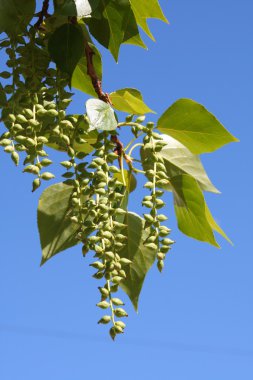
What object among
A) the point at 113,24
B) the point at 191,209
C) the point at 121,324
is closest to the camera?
the point at 121,324

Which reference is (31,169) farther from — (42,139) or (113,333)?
(113,333)

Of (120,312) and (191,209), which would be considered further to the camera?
(191,209)

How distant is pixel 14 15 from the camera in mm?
886

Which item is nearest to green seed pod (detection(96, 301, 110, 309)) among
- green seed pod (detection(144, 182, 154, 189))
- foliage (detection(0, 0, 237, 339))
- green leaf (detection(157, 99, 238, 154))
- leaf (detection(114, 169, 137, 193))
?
foliage (detection(0, 0, 237, 339))

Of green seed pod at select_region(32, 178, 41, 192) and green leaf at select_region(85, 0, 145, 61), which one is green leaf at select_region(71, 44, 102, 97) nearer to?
green leaf at select_region(85, 0, 145, 61)

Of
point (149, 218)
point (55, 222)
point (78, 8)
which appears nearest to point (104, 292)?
point (149, 218)

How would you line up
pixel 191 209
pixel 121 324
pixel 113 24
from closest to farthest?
pixel 121 324, pixel 113 24, pixel 191 209

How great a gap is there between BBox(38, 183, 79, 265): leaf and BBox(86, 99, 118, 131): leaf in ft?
0.49

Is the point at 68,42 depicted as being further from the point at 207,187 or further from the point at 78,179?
the point at 207,187

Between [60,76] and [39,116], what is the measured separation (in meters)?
0.08

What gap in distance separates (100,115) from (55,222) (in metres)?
0.21

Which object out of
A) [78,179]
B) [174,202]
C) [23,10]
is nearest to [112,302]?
[78,179]

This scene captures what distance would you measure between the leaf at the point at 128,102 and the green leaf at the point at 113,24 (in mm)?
123

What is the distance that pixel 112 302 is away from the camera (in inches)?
32.1
